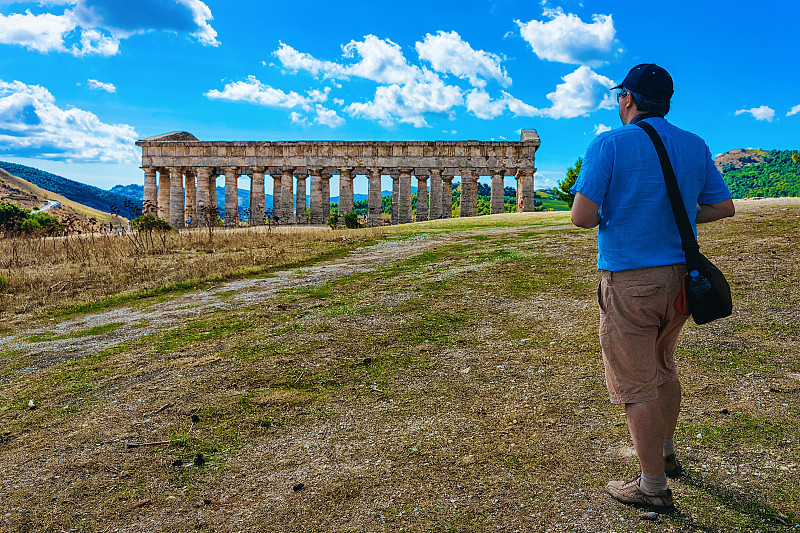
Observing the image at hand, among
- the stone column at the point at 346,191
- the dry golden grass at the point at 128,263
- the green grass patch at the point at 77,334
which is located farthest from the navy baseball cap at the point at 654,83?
the stone column at the point at 346,191

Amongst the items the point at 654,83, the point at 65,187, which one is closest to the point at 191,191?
the point at 654,83

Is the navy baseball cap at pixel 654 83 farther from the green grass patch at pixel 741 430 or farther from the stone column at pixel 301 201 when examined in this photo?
the stone column at pixel 301 201

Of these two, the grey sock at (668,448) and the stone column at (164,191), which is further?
the stone column at (164,191)

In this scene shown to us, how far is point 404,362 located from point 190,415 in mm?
2108

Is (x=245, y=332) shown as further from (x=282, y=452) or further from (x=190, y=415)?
(x=282, y=452)

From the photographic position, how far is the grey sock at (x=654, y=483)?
3.14 metres

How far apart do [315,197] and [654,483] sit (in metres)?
40.3

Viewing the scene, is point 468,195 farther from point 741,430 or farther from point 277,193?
point 741,430

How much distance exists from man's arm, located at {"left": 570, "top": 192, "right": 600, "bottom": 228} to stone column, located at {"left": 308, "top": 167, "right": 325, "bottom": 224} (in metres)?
39.3

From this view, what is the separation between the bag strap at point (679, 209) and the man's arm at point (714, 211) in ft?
1.19

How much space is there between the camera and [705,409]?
14.2 ft

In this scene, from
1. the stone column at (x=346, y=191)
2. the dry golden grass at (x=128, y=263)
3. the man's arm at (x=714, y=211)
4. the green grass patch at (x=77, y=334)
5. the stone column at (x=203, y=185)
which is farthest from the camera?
the stone column at (x=203, y=185)

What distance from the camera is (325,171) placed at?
42969 mm

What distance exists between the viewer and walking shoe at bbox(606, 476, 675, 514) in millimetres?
3156
